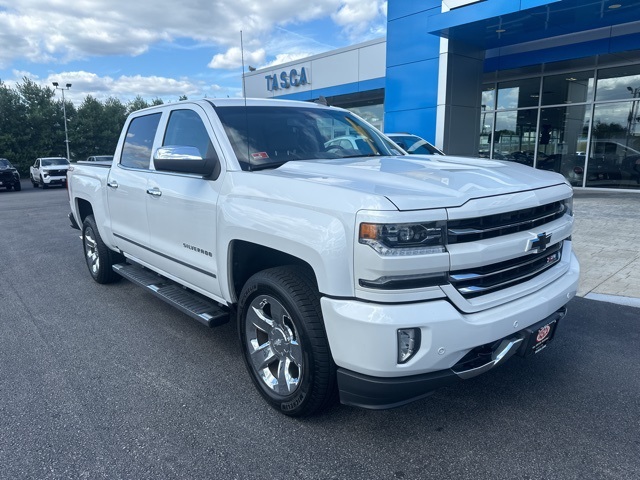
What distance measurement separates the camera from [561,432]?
110 inches

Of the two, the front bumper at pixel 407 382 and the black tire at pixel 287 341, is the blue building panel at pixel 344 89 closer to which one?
the black tire at pixel 287 341

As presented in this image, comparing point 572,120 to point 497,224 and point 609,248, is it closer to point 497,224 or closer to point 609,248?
point 609,248

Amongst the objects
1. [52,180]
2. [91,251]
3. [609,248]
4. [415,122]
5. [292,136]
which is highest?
[415,122]

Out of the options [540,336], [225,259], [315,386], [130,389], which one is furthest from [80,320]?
[540,336]

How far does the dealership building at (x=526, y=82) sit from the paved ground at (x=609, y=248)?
3509 mm

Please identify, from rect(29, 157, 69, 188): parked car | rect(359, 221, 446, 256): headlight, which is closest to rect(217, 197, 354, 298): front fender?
rect(359, 221, 446, 256): headlight

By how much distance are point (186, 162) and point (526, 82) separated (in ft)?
52.1

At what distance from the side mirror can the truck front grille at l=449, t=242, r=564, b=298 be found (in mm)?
1829

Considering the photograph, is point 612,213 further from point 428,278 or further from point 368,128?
point 428,278

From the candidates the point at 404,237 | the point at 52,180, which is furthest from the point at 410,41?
the point at 52,180

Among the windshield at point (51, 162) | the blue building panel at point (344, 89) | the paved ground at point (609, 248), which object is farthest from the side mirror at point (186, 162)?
the windshield at point (51, 162)

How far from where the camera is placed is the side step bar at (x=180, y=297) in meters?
3.50

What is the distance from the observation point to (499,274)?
2.63m

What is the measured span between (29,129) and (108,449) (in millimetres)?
43762
